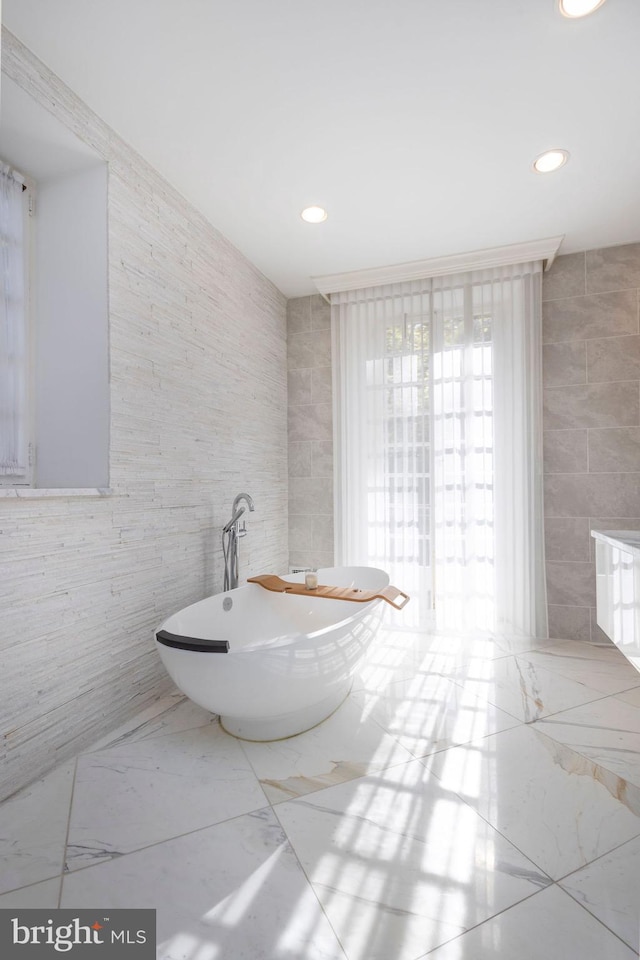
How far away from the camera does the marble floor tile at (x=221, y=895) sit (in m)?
1.07

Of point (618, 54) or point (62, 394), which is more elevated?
point (618, 54)

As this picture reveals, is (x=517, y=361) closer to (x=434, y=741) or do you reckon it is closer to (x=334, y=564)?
(x=334, y=564)

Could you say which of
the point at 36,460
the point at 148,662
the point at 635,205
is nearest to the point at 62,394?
the point at 36,460

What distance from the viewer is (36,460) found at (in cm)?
203

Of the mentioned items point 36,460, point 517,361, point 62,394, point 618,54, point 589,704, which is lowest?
point 589,704

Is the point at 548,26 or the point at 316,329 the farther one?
the point at 316,329

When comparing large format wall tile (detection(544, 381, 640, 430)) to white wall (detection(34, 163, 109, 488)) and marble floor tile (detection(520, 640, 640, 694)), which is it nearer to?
marble floor tile (detection(520, 640, 640, 694))

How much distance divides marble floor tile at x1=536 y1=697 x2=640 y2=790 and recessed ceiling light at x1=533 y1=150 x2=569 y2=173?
252cm

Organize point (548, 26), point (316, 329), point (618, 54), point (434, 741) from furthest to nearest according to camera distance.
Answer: point (316, 329) → point (434, 741) → point (618, 54) → point (548, 26)

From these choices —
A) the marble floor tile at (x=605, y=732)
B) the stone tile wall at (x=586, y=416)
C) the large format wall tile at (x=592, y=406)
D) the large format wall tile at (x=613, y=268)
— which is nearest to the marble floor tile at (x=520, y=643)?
the stone tile wall at (x=586, y=416)

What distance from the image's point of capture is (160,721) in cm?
206

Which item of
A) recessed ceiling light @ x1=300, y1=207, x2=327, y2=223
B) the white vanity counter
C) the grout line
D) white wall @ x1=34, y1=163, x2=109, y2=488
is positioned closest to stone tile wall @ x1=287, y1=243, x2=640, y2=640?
the white vanity counter

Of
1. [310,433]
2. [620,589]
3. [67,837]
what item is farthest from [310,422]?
[67,837]

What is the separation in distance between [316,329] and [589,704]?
292cm
